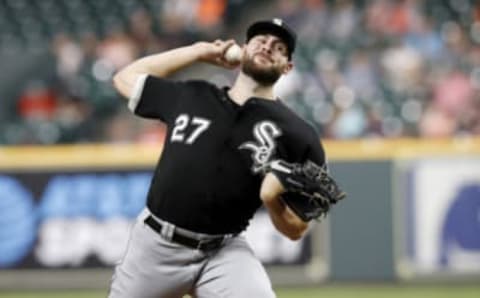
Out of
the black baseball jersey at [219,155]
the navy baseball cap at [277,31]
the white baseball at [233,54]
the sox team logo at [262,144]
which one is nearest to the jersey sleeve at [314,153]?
the black baseball jersey at [219,155]

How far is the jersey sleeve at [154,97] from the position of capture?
609cm

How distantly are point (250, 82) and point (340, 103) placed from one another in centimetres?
A: 745

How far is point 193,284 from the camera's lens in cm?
604

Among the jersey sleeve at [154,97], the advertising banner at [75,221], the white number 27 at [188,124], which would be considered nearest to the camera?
the white number 27 at [188,124]

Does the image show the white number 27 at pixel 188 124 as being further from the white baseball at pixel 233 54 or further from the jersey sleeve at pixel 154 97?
the white baseball at pixel 233 54

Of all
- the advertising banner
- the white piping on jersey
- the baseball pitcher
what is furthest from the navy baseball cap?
the advertising banner

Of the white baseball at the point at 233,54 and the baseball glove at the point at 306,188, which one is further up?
the white baseball at the point at 233,54

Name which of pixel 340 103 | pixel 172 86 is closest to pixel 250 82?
pixel 172 86

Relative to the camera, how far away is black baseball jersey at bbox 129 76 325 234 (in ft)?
19.2

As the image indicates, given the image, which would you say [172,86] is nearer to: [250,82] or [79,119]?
[250,82]

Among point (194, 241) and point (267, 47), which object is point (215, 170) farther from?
point (267, 47)

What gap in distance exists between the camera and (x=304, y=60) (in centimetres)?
1454

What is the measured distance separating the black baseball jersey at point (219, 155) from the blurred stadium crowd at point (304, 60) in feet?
23.1

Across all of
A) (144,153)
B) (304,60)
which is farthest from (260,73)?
(304,60)
